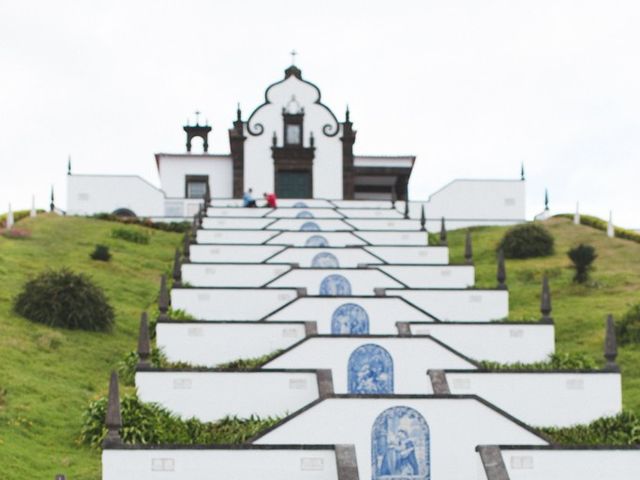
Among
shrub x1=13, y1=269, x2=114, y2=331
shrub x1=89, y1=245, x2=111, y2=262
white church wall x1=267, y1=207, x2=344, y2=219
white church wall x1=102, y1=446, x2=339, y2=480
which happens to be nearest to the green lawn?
shrub x1=89, y1=245, x2=111, y2=262

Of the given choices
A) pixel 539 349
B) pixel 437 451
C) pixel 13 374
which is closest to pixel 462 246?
pixel 539 349

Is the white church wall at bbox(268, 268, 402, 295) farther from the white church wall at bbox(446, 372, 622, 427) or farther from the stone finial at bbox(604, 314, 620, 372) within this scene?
the stone finial at bbox(604, 314, 620, 372)

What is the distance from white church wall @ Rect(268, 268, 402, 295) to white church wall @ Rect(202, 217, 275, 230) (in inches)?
498

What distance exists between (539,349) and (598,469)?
9.27 meters

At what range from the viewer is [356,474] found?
20.3 meters

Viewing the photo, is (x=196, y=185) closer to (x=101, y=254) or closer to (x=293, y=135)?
(x=293, y=135)

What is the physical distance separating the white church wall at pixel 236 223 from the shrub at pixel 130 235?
4117 mm

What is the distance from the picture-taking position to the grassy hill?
24.9 metres

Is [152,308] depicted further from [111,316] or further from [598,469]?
[598,469]

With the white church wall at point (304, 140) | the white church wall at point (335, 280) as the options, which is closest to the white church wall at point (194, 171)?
the white church wall at point (304, 140)

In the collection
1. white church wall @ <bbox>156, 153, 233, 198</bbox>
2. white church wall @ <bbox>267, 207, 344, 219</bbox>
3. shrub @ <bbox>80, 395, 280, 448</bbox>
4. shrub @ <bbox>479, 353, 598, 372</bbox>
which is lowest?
shrub @ <bbox>80, 395, 280, 448</bbox>

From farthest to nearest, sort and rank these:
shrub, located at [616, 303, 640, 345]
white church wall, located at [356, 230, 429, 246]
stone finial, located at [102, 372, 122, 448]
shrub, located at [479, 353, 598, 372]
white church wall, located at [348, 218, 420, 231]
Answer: white church wall, located at [348, 218, 420, 231] → white church wall, located at [356, 230, 429, 246] → shrub, located at [616, 303, 640, 345] → shrub, located at [479, 353, 598, 372] → stone finial, located at [102, 372, 122, 448]

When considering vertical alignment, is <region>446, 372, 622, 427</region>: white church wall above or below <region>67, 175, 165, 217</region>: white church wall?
below

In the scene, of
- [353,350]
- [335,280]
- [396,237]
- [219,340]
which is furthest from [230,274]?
[353,350]
